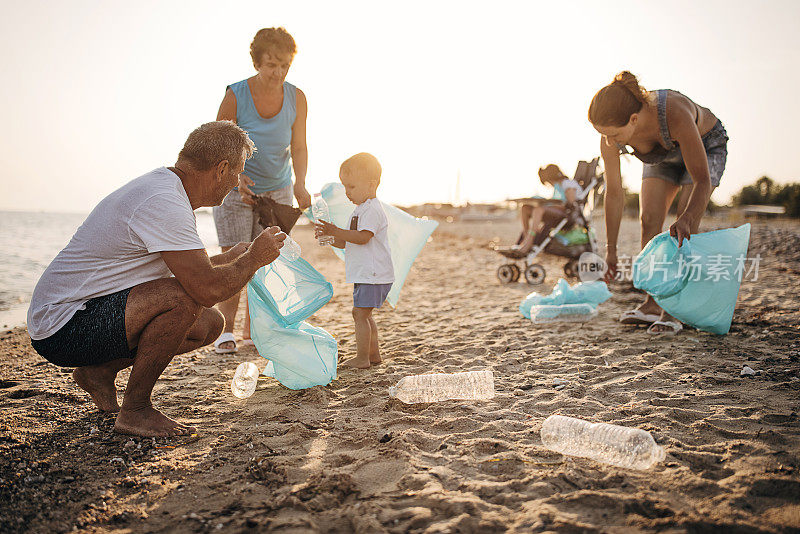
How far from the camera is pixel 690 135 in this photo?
3.44m

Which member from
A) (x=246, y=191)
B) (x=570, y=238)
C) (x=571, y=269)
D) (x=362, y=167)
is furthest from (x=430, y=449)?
(x=571, y=269)

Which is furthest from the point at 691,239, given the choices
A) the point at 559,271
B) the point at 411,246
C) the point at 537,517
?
the point at 559,271

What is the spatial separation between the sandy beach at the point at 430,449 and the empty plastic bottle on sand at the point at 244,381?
7 cm

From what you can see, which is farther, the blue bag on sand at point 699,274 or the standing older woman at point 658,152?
the blue bag on sand at point 699,274

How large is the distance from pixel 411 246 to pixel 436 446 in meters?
1.88

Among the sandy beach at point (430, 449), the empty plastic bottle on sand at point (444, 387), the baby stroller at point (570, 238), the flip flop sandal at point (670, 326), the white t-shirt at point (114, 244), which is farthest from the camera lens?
the baby stroller at point (570, 238)

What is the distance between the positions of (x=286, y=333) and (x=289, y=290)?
30 cm

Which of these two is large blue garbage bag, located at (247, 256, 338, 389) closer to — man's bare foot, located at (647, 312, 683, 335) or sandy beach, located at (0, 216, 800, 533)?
sandy beach, located at (0, 216, 800, 533)

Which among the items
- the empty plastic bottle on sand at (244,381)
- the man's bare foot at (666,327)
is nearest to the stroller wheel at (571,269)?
the man's bare foot at (666,327)

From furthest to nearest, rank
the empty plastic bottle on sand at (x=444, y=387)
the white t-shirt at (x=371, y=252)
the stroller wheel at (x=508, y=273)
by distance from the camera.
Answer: the stroller wheel at (x=508, y=273) < the white t-shirt at (x=371, y=252) < the empty plastic bottle on sand at (x=444, y=387)

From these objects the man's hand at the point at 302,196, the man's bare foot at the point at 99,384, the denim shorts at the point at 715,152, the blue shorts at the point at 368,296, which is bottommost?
the man's bare foot at the point at 99,384

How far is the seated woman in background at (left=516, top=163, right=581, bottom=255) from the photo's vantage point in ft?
23.5

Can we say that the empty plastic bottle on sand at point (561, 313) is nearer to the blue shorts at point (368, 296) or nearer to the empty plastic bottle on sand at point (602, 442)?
the blue shorts at point (368, 296)

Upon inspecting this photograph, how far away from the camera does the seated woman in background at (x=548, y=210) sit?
717 centimetres
